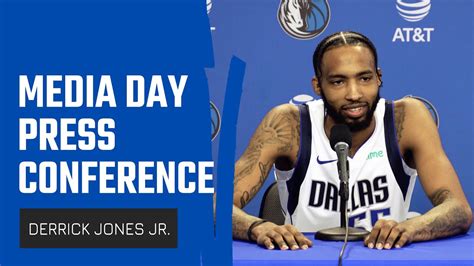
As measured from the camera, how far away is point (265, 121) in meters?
→ 2.20

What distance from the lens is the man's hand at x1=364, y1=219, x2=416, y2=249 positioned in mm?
1293

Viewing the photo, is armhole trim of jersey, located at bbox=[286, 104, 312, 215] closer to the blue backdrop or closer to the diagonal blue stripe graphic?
the blue backdrop

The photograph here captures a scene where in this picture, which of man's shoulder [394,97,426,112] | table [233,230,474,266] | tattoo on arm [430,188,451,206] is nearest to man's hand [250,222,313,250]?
table [233,230,474,266]

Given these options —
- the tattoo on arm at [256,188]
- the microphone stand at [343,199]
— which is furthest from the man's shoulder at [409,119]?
the microphone stand at [343,199]

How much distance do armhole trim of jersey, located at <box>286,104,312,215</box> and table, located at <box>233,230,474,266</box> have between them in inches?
30.1

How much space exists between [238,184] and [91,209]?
1574 millimetres

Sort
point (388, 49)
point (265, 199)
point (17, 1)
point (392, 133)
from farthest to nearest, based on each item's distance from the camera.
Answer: point (388, 49), point (265, 199), point (392, 133), point (17, 1)

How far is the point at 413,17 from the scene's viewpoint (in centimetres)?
265

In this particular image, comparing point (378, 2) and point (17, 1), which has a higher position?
point (378, 2)

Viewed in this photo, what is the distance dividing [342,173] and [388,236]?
0.15 metres

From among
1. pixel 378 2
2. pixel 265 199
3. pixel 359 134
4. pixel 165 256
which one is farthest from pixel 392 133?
pixel 165 256

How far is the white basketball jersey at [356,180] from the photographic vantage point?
2.08 metres

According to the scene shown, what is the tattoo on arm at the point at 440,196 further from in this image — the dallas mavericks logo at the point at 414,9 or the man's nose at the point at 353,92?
the dallas mavericks logo at the point at 414,9

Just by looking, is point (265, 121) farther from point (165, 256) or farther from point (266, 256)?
point (165, 256)
